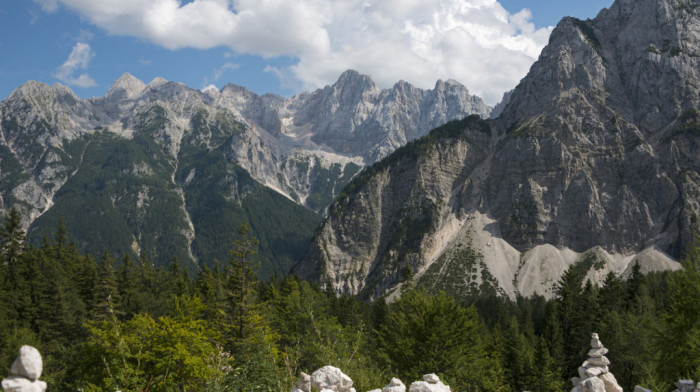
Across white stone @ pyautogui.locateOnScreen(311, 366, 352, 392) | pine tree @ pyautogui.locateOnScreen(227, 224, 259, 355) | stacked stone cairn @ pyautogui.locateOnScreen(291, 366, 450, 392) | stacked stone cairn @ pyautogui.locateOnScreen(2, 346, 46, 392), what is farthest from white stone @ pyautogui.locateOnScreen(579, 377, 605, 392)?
pine tree @ pyautogui.locateOnScreen(227, 224, 259, 355)

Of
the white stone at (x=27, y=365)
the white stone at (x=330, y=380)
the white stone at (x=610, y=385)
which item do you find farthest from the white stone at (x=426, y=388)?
the white stone at (x=27, y=365)

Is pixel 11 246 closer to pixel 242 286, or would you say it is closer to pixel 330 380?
pixel 242 286

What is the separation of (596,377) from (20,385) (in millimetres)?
14309

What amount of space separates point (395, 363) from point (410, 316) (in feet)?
12.1

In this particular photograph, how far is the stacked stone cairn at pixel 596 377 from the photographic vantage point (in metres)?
12.8

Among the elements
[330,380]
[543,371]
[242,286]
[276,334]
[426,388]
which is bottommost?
[543,371]

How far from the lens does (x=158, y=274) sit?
87875 millimetres

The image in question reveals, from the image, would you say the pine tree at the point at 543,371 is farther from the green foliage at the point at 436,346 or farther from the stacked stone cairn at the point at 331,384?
the stacked stone cairn at the point at 331,384

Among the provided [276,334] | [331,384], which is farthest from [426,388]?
[276,334]

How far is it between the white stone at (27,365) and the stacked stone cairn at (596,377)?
13584 mm

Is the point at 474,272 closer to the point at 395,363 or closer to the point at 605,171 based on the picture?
the point at 605,171

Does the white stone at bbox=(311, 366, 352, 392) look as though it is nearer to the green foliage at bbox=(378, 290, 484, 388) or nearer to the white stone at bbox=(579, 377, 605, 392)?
the white stone at bbox=(579, 377, 605, 392)

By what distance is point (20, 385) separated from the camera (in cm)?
638

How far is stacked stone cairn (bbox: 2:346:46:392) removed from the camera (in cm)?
634
